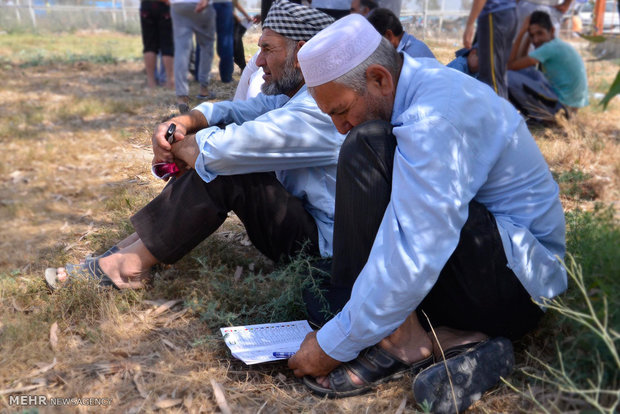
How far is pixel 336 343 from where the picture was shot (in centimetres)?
204

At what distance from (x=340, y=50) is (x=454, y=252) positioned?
31.4 inches

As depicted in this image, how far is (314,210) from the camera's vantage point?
2922 millimetres

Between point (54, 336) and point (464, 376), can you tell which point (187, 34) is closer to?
point (54, 336)

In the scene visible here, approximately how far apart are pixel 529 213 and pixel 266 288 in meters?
1.29

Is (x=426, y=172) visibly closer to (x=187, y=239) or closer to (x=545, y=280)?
(x=545, y=280)

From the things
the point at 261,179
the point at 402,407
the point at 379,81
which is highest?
the point at 379,81

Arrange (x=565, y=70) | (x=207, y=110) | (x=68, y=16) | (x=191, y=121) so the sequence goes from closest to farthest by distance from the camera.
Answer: (x=191, y=121) < (x=207, y=110) < (x=565, y=70) < (x=68, y=16)

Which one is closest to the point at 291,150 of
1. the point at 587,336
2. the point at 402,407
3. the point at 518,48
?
the point at 402,407

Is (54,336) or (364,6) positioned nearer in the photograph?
(54,336)

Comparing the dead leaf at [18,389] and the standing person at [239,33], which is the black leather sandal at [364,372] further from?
the standing person at [239,33]

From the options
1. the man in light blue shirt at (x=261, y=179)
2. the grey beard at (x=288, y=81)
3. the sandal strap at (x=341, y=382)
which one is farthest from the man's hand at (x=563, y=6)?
the sandal strap at (x=341, y=382)

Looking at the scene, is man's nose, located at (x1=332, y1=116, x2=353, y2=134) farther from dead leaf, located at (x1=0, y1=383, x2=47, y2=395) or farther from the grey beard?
dead leaf, located at (x1=0, y1=383, x2=47, y2=395)

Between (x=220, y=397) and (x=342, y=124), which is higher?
(x=342, y=124)

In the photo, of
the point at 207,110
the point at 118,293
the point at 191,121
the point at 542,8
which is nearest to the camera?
the point at 118,293
